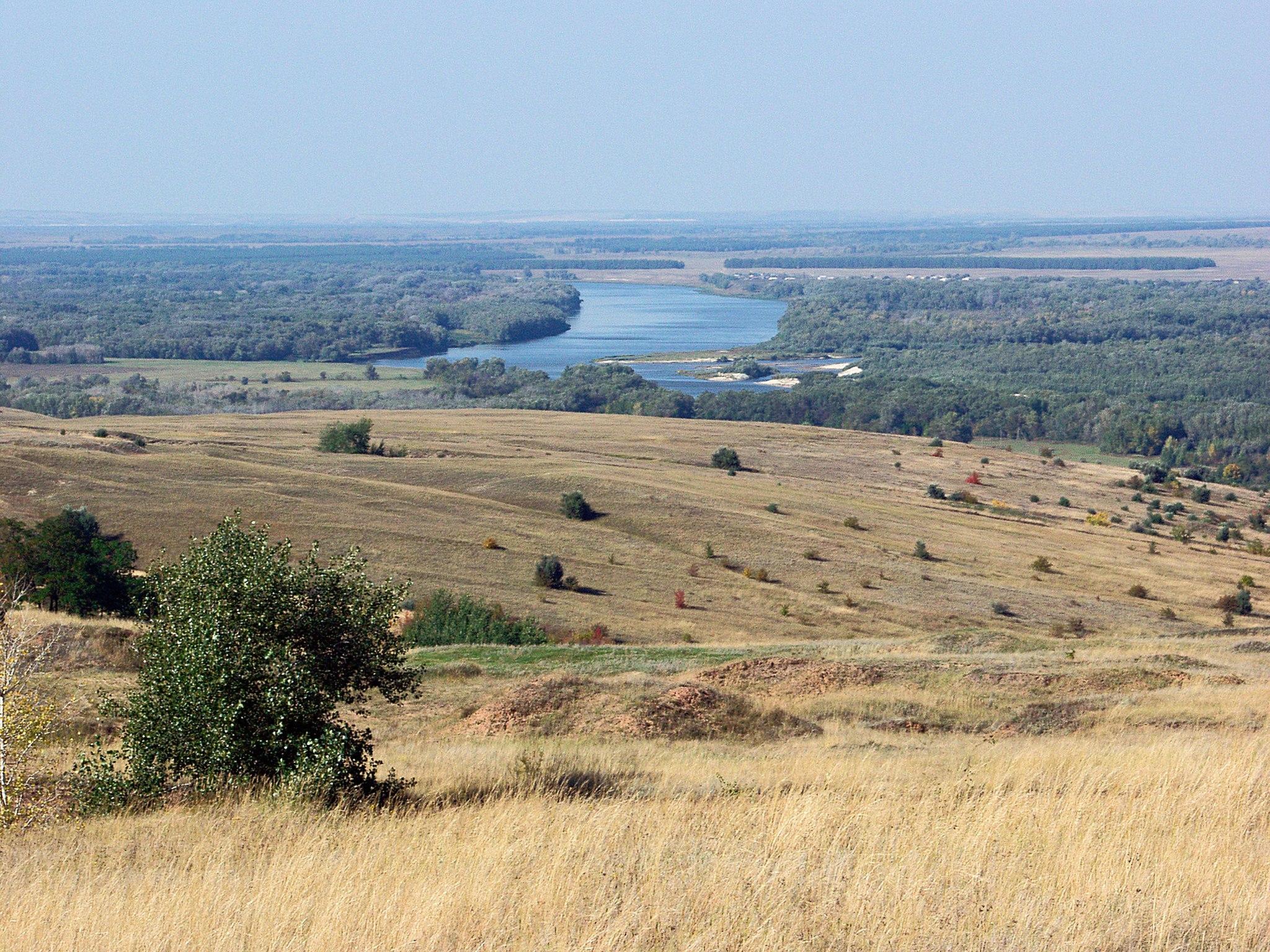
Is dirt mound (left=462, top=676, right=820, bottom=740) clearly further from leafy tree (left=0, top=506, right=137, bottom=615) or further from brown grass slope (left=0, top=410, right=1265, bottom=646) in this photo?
leafy tree (left=0, top=506, right=137, bottom=615)

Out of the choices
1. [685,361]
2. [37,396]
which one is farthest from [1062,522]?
[685,361]

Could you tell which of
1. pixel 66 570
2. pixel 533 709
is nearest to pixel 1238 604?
pixel 533 709

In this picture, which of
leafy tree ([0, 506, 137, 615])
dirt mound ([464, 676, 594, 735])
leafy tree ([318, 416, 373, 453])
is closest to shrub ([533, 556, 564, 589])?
leafy tree ([0, 506, 137, 615])

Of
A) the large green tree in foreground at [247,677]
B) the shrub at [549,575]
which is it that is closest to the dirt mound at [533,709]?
the large green tree in foreground at [247,677]

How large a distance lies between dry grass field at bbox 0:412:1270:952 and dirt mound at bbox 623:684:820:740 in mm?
66

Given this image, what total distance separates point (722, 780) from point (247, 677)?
194 inches

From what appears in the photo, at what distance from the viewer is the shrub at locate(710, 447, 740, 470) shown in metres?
76.3

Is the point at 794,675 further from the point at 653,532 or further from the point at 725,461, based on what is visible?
the point at 725,461

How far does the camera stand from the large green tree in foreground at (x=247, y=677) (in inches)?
442

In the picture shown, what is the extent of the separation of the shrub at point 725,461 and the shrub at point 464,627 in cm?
4316

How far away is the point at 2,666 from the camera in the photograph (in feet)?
36.2

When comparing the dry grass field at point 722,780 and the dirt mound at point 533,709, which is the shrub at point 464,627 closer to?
the dry grass field at point 722,780

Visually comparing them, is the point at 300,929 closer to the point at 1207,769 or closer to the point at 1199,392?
the point at 1207,769

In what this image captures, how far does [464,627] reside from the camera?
3120 centimetres
